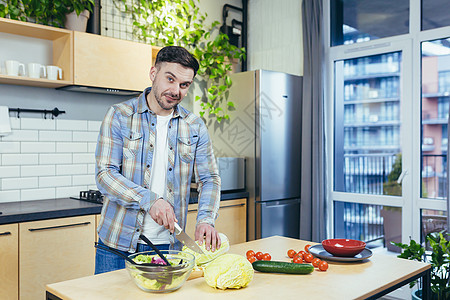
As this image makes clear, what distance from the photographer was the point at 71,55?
3094mm

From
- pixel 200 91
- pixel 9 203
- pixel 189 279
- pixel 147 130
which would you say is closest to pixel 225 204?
pixel 200 91

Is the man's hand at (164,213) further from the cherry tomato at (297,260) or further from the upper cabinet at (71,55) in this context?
the upper cabinet at (71,55)

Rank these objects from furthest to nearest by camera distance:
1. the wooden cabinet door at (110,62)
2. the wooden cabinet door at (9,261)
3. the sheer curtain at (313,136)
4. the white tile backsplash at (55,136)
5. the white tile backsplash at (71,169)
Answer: the sheer curtain at (313,136) → the white tile backsplash at (71,169) → the white tile backsplash at (55,136) → the wooden cabinet door at (110,62) → the wooden cabinet door at (9,261)

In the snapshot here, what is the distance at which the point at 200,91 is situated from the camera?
4.33m

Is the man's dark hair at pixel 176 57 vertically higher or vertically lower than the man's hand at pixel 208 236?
higher

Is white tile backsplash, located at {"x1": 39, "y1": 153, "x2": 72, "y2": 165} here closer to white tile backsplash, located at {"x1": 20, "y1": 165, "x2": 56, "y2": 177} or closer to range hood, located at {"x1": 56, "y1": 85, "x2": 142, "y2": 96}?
white tile backsplash, located at {"x1": 20, "y1": 165, "x2": 56, "y2": 177}

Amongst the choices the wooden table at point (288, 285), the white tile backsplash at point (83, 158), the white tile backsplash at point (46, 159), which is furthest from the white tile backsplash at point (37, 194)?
the wooden table at point (288, 285)

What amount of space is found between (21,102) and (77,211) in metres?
0.96

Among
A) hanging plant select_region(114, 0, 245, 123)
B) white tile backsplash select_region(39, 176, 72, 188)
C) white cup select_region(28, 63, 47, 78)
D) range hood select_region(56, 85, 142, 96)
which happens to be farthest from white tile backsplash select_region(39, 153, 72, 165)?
hanging plant select_region(114, 0, 245, 123)

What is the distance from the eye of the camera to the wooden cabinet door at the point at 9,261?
253 cm

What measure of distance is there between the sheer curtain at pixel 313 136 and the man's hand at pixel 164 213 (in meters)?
2.55

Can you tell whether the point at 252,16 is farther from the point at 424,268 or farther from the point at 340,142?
the point at 424,268

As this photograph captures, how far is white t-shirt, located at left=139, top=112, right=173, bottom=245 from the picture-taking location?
1.92 meters

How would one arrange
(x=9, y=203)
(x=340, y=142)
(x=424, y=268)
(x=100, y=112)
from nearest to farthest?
(x=424, y=268) → (x=9, y=203) → (x=100, y=112) → (x=340, y=142)
